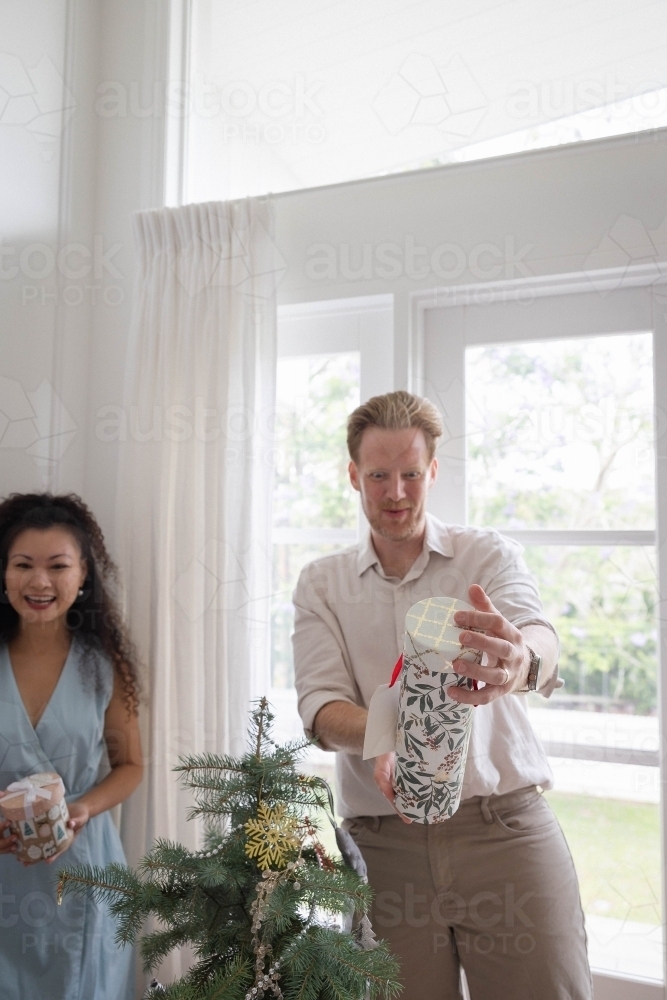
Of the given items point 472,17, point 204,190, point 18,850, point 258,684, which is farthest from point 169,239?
point 18,850

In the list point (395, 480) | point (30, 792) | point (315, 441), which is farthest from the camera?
point (315, 441)

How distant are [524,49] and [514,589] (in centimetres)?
133

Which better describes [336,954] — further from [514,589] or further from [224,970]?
[514,589]

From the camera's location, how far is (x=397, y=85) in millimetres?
2160

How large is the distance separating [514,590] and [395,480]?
12.7 inches

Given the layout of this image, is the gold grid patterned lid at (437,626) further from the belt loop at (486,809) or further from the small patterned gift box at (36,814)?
the small patterned gift box at (36,814)

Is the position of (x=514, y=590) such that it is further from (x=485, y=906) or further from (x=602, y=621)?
(x=485, y=906)

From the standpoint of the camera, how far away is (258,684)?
6.96 ft

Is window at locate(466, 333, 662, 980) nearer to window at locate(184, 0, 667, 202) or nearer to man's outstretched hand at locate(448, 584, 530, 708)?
window at locate(184, 0, 667, 202)

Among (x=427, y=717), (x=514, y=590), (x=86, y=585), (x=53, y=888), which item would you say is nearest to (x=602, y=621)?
(x=514, y=590)

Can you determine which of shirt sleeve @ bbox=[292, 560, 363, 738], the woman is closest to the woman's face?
the woman

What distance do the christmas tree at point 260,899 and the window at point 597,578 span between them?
31.7 inches

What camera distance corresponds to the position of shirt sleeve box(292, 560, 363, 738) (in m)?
1.66

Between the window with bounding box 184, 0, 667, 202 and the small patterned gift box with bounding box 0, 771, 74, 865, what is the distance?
153cm
